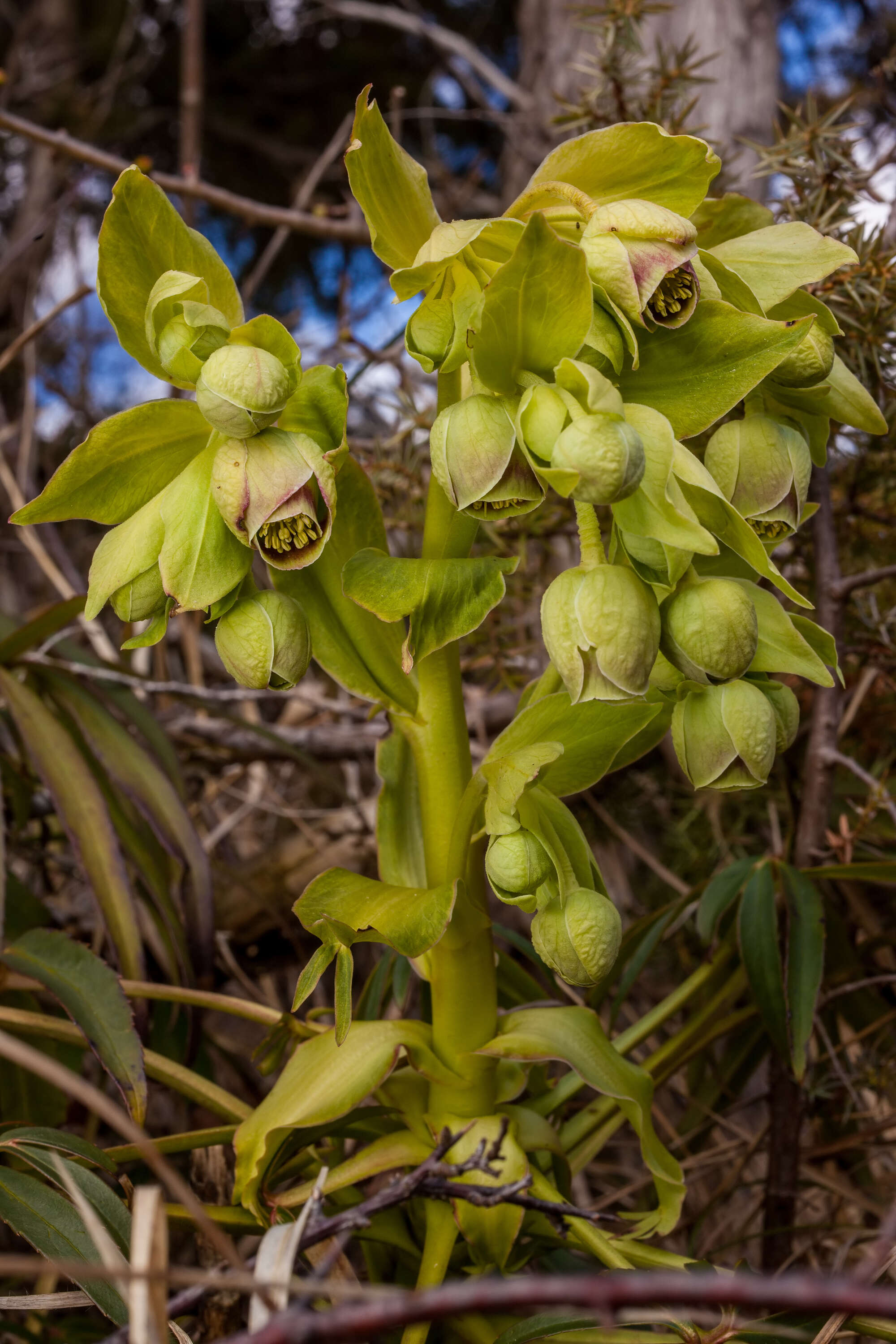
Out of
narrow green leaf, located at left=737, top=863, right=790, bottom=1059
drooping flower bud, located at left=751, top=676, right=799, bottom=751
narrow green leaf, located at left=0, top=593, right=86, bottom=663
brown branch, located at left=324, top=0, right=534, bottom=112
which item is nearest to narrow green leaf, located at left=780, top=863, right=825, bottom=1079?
narrow green leaf, located at left=737, top=863, right=790, bottom=1059

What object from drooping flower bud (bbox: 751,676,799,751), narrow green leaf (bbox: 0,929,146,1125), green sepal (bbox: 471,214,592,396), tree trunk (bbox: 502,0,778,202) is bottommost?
narrow green leaf (bbox: 0,929,146,1125)

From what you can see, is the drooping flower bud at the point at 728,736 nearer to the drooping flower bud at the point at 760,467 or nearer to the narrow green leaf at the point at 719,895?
the drooping flower bud at the point at 760,467

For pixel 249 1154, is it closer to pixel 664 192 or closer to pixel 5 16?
pixel 664 192

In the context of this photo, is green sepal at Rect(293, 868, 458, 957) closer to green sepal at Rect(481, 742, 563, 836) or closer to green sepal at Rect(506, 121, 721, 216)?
green sepal at Rect(481, 742, 563, 836)

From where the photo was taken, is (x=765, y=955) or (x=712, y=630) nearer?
(x=712, y=630)

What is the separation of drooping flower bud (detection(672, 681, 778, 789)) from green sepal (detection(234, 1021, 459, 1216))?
0.75ft

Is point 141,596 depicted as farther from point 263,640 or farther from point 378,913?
point 378,913

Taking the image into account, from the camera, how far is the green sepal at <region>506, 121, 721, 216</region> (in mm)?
514

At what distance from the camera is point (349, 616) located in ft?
1.95

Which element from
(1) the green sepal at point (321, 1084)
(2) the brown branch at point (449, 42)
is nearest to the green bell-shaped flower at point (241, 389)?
(1) the green sepal at point (321, 1084)

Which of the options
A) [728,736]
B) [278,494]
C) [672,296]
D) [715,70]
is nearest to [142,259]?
[278,494]

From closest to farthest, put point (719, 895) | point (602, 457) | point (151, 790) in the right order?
point (602, 457)
point (719, 895)
point (151, 790)

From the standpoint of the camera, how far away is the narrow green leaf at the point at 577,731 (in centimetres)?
56

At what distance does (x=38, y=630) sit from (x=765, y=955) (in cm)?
63
